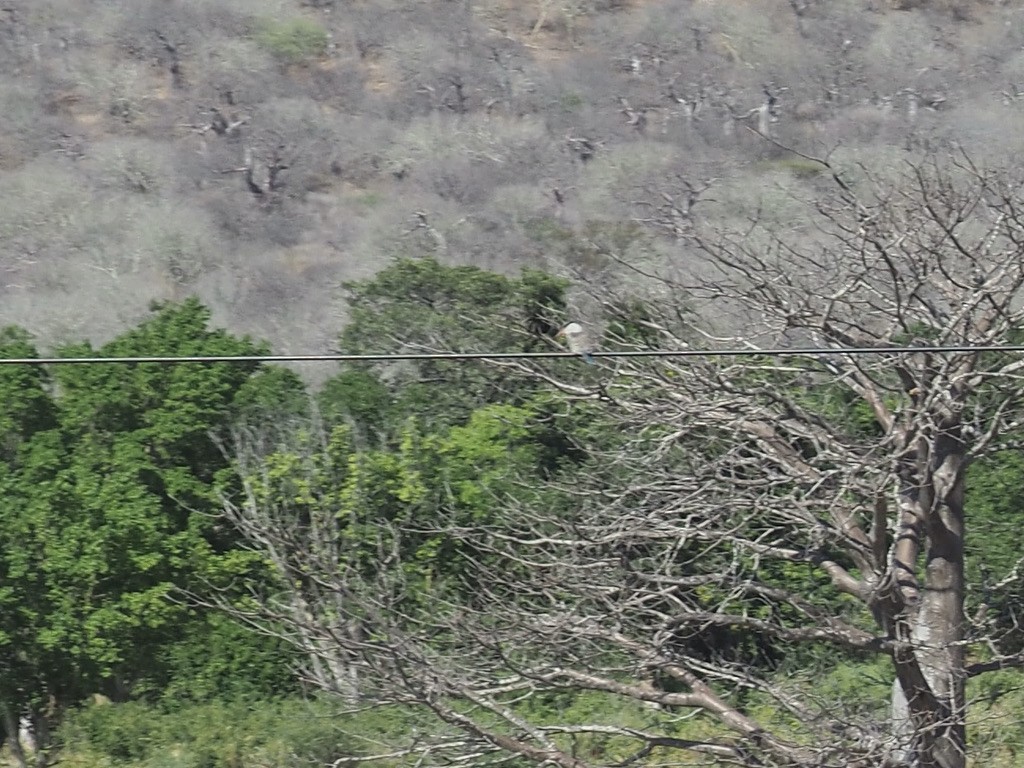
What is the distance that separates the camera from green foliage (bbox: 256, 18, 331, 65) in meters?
50.2

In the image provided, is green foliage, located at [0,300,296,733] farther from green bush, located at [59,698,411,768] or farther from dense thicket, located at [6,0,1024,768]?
green bush, located at [59,698,411,768]

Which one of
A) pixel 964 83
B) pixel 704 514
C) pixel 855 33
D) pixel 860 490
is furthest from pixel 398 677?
pixel 855 33

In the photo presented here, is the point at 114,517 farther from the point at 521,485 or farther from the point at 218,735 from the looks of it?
the point at 521,485

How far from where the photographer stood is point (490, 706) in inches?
320

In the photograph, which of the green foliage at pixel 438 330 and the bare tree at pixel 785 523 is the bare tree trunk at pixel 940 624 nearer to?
the bare tree at pixel 785 523

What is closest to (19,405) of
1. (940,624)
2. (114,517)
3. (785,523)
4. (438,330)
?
(114,517)

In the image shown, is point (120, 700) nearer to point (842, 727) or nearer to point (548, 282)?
point (548, 282)

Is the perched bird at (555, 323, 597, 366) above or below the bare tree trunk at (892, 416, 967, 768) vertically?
above

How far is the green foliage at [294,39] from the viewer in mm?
50188

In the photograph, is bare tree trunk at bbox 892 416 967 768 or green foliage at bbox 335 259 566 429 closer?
bare tree trunk at bbox 892 416 967 768

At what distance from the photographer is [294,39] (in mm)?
50375

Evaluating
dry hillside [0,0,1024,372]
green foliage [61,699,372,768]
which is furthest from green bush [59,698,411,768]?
dry hillside [0,0,1024,372]

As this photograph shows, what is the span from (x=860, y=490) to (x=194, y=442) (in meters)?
10.3

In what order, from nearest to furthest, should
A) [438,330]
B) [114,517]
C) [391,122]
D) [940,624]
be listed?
[940,624], [114,517], [438,330], [391,122]
